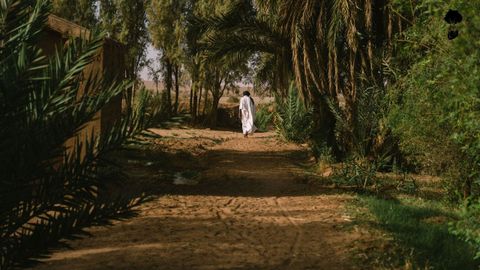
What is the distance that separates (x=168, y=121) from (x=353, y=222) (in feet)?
13.8

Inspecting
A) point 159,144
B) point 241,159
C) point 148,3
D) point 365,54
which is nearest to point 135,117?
point 365,54

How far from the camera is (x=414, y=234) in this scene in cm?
646

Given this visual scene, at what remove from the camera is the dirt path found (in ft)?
17.8

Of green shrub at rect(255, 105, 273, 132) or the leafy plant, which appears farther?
green shrub at rect(255, 105, 273, 132)

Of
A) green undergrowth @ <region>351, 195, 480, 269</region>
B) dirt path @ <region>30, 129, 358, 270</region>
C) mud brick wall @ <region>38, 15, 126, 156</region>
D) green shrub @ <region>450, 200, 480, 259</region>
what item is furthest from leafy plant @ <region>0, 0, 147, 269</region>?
mud brick wall @ <region>38, 15, 126, 156</region>

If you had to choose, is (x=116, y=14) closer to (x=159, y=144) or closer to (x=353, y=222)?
(x=159, y=144)

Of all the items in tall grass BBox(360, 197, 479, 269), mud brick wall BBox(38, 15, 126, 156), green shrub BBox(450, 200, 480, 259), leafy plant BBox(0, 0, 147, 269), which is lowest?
tall grass BBox(360, 197, 479, 269)

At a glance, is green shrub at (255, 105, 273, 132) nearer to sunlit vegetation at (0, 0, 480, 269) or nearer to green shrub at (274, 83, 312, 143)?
sunlit vegetation at (0, 0, 480, 269)

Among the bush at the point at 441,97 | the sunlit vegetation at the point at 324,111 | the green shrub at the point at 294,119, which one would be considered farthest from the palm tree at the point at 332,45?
the green shrub at the point at 294,119

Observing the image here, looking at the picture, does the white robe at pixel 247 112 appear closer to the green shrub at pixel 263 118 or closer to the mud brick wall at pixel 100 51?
the green shrub at pixel 263 118

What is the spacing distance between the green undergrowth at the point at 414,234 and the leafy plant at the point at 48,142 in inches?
121

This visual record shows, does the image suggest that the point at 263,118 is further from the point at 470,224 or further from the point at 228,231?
the point at 470,224

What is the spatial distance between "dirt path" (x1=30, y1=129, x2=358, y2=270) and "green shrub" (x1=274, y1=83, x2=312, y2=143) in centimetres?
627

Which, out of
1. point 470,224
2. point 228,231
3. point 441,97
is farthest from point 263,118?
point 470,224
